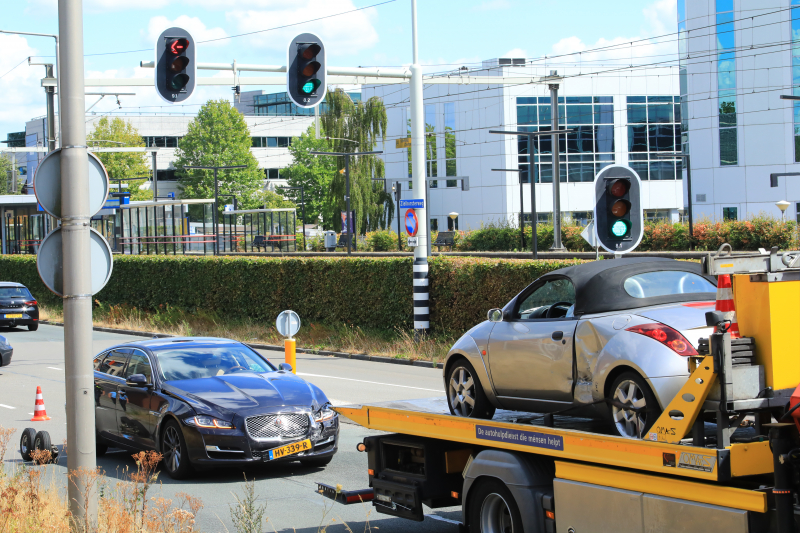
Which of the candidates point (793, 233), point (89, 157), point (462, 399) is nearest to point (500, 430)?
point (462, 399)

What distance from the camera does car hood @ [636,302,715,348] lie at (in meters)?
6.00

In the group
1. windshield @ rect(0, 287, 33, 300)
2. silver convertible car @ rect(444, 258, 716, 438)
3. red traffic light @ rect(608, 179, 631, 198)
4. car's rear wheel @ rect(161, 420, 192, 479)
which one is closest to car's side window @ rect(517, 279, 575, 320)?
silver convertible car @ rect(444, 258, 716, 438)

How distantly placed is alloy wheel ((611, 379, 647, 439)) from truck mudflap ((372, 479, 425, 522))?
5.87 ft

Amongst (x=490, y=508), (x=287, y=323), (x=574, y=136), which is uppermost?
(x=574, y=136)

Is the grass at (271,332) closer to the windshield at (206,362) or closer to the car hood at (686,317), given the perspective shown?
the windshield at (206,362)

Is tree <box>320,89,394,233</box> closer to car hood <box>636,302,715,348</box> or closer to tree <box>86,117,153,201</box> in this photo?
tree <box>86,117,153,201</box>

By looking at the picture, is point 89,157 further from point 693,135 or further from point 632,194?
point 693,135

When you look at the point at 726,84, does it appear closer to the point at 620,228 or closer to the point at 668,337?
the point at 620,228

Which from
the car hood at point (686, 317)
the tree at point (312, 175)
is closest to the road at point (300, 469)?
the car hood at point (686, 317)

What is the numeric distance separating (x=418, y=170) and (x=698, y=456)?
52.6 ft

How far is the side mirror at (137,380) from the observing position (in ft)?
34.0

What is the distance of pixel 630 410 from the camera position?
608 cm

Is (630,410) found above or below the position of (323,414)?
above

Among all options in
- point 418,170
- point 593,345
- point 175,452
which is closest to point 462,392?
point 593,345
